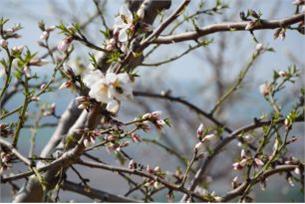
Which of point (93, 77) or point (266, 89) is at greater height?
point (266, 89)

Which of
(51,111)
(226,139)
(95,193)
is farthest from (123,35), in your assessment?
(51,111)

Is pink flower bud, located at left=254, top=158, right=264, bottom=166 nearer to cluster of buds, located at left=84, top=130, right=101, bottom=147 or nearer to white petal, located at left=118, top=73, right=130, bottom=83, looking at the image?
cluster of buds, located at left=84, top=130, right=101, bottom=147

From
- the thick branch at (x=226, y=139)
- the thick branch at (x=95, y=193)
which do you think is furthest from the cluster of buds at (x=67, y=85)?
the thick branch at (x=226, y=139)

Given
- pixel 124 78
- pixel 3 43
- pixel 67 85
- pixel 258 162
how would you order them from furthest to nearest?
1. pixel 258 162
2. pixel 3 43
3. pixel 67 85
4. pixel 124 78

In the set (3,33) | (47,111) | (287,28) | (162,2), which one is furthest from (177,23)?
(47,111)

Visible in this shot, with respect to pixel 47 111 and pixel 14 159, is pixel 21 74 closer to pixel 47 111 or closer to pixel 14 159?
pixel 14 159

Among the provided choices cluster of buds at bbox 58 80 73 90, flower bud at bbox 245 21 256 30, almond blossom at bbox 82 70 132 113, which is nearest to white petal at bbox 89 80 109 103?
almond blossom at bbox 82 70 132 113

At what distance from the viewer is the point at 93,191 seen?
6.44 ft

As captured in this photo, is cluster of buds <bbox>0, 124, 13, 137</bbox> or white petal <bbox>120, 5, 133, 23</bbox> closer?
white petal <bbox>120, 5, 133, 23</bbox>

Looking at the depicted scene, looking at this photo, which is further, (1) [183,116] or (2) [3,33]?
(1) [183,116]

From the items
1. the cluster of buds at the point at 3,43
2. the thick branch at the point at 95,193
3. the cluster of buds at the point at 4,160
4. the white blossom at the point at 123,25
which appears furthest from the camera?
the thick branch at the point at 95,193

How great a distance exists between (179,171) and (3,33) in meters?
1.12

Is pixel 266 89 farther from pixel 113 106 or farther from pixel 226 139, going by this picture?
pixel 113 106

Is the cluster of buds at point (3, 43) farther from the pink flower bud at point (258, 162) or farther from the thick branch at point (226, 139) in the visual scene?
the thick branch at point (226, 139)
